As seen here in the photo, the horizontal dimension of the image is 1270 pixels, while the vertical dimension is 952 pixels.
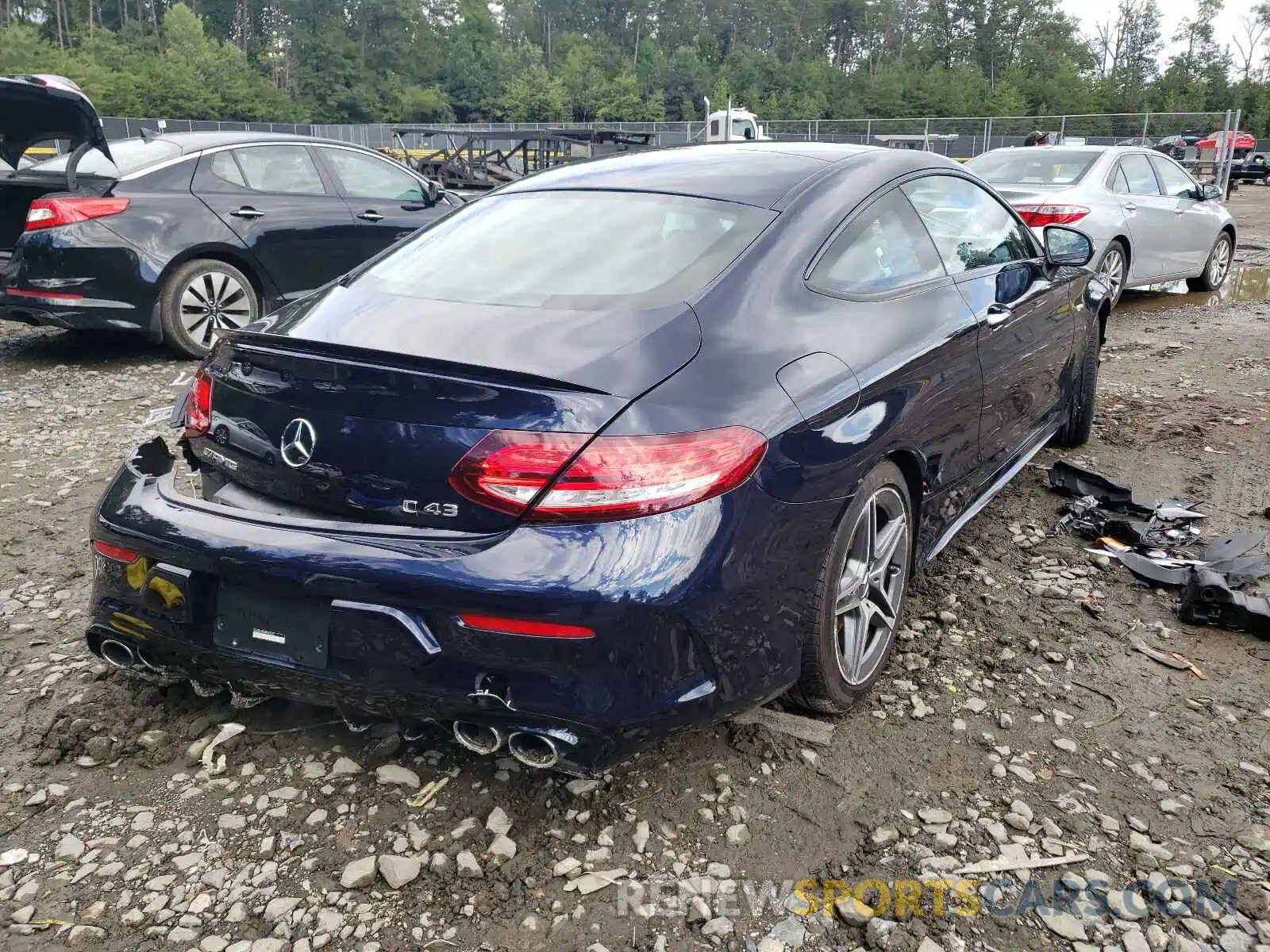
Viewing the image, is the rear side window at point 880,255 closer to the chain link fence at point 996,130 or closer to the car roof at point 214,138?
the car roof at point 214,138

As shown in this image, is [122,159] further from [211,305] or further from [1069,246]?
[1069,246]

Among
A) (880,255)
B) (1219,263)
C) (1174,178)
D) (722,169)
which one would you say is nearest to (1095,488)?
(880,255)

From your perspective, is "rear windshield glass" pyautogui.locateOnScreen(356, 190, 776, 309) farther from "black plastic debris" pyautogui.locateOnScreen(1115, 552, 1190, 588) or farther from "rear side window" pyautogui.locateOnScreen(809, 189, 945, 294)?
"black plastic debris" pyautogui.locateOnScreen(1115, 552, 1190, 588)

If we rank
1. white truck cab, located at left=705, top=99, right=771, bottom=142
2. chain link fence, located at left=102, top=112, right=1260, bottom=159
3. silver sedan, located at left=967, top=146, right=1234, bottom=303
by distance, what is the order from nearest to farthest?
silver sedan, located at left=967, top=146, right=1234, bottom=303 < white truck cab, located at left=705, top=99, right=771, bottom=142 < chain link fence, located at left=102, top=112, right=1260, bottom=159

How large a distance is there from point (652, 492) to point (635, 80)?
3854 inches

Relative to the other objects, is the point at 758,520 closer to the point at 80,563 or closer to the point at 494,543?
the point at 494,543

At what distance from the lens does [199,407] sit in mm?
2689

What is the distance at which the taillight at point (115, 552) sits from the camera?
2480 millimetres

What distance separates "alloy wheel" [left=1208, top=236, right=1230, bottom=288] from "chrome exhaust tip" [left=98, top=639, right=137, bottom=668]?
11509mm

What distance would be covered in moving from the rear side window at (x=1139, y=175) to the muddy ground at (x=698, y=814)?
7.14 m

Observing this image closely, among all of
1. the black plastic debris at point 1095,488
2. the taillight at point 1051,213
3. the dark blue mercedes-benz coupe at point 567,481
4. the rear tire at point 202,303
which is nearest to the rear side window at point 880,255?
the dark blue mercedes-benz coupe at point 567,481

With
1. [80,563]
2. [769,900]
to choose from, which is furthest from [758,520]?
[80,563]

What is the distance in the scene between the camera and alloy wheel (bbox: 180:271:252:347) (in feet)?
22.8

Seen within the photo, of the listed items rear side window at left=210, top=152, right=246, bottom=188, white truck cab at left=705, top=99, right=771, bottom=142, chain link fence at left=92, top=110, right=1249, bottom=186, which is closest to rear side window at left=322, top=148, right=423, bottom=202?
rear side window at left=210, top=152, right=246, bottom=188
